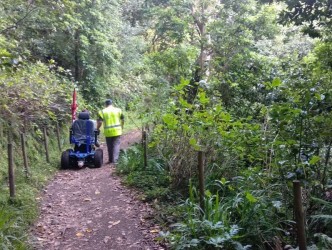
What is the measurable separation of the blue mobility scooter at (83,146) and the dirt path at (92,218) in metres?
1.37

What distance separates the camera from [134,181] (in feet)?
24.8

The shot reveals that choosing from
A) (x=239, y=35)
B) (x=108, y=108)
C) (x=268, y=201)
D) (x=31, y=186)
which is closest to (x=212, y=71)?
(x=239, y=35)

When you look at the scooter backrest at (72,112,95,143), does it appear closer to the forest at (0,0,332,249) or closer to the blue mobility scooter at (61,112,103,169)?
the blue mobility scooter at (61,112,103,169)

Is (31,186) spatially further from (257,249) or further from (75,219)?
(257,249)

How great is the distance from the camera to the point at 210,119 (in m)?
5.77

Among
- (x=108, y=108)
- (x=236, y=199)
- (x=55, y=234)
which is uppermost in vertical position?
(x=108, y=108)

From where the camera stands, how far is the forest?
14.2ft

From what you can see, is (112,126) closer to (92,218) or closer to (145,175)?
(145,175)

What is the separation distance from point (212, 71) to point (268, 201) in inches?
287

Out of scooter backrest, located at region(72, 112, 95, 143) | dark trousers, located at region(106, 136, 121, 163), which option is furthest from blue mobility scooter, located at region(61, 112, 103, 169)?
dark trousers, located at region(106, 136, 121, 163)

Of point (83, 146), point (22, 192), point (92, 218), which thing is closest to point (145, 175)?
point (92, 218)

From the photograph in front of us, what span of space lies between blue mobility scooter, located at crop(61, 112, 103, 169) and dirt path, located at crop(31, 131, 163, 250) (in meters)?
1.37

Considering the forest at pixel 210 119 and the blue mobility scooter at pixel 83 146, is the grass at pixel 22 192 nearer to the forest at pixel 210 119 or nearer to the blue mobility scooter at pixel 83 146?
the forest at pixel 210 119

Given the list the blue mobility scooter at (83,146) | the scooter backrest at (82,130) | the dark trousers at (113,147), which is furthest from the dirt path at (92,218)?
the dark trousers at (113,147)
